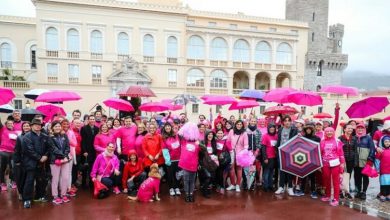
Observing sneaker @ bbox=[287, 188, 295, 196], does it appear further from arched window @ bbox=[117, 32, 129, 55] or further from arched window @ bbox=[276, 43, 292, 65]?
arched window @ bbox=[276, 43, 292, 65]

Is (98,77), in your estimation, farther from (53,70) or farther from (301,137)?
(301,137)

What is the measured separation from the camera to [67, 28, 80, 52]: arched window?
31.2 meters

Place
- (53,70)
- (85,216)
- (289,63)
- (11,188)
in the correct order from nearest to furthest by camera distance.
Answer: (85,216), (11,188), (53,70), (289,63)

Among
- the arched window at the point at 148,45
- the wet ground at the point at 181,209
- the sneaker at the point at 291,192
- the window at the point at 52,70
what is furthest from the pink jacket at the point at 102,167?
the arched window at the point at 148,45

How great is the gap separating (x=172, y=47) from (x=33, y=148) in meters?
29.8

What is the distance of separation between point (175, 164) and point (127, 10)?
2958 centimetres

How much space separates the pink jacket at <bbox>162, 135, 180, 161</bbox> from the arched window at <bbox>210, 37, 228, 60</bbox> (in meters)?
30.3

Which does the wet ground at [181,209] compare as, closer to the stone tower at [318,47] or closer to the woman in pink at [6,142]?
the woman in pink at [6,142]

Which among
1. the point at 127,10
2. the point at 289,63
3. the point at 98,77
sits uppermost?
the point at 127,10

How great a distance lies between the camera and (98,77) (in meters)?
32.2

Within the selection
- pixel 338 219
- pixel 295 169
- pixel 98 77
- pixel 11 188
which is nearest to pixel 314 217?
pixel 338 219

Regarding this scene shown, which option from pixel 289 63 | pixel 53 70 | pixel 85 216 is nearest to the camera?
pixel 85 216

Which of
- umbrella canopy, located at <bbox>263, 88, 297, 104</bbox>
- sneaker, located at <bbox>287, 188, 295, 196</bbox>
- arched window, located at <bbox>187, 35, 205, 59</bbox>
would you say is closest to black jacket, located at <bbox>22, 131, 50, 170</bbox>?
sneaker, located at <bbox>287, 188, 295, 196</bbox>

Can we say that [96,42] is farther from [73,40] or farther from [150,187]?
[150,187]
